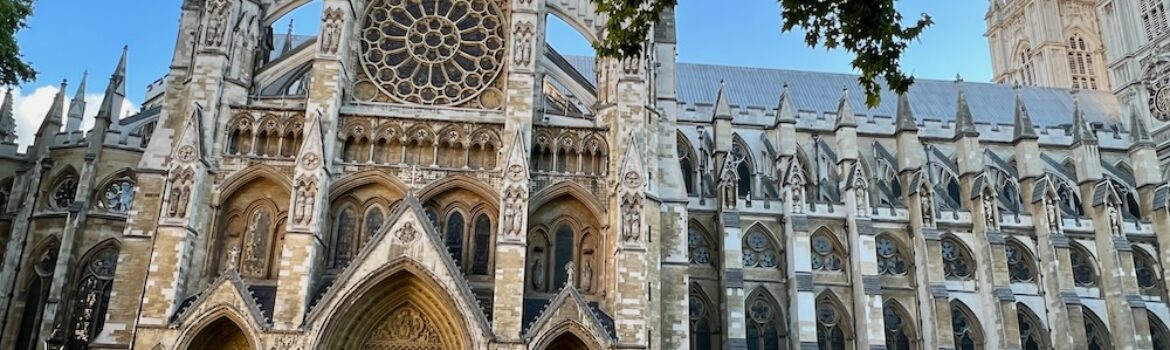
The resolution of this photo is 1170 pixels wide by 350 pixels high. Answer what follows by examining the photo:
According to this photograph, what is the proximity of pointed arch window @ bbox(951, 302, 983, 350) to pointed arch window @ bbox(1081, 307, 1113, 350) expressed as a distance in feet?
14.0

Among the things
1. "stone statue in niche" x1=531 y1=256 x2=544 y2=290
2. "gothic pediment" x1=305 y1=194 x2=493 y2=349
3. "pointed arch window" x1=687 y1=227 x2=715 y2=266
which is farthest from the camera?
"pointed arch window" x1=687 y1=227 x2=715 y2=266

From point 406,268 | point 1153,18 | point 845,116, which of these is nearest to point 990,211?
point 845,116

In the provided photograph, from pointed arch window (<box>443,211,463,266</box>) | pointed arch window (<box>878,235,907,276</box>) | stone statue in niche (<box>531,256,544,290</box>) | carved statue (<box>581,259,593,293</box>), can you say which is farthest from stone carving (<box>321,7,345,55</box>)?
pointed arch window (<box>878,235,907,276</box>)

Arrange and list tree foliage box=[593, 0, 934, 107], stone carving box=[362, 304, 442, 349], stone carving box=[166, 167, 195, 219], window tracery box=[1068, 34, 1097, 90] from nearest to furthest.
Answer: tree foliage box=[593, 0, 934, 107], stone carving box=[166, 167, 195, 219], stone carving box=[362, 304, 442, 349], window tracery box=[1068, 34, 1097, 90]

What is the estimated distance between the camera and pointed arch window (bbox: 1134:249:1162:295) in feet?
110

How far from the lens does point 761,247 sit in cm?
3166

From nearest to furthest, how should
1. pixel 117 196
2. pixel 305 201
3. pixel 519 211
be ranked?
pixel 305 201 → pixel 519 211 → pixel 117 196

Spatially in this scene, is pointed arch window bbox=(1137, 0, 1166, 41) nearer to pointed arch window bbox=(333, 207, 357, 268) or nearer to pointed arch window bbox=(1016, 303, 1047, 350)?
pointed arch window bbox=(1016, 303, 1047, 350)

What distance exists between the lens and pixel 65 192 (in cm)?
2844

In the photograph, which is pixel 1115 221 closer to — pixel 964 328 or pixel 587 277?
pixel 964 328

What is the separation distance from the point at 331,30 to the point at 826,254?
61.4ft

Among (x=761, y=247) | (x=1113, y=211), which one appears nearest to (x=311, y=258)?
(x=761, y=247)

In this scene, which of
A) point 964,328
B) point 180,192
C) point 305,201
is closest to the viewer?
point 180,192

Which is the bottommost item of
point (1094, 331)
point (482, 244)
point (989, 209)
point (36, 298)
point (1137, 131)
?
point (36, 298)
